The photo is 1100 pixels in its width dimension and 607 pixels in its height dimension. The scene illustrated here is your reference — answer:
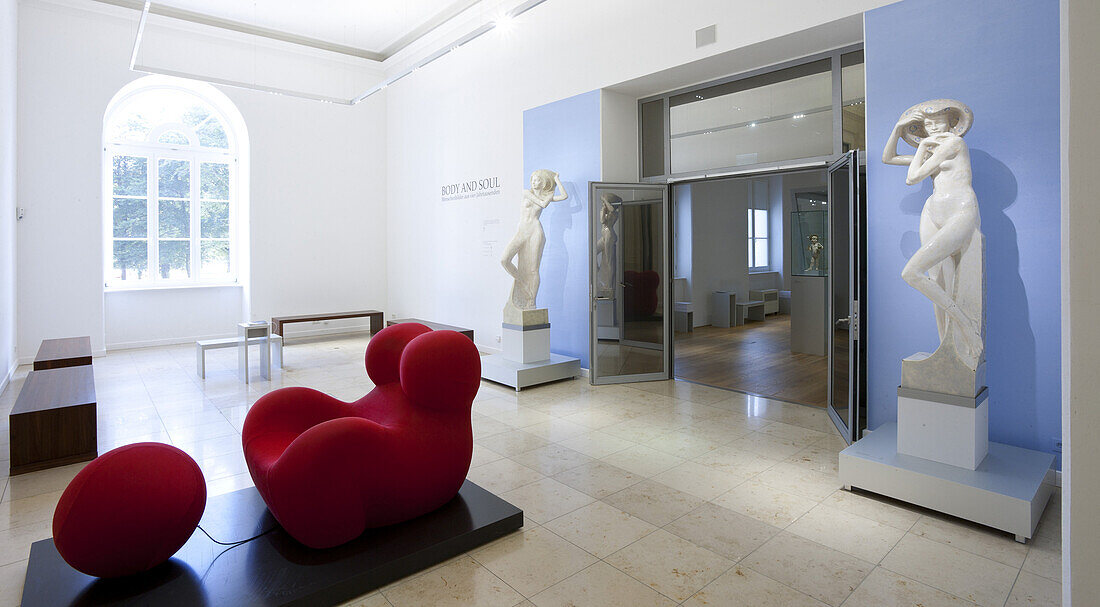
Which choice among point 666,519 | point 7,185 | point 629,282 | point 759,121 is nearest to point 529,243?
point 629,282

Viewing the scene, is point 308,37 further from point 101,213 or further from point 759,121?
point 759,121

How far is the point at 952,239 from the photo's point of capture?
3305 mm

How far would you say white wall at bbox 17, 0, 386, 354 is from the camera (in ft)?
24.9

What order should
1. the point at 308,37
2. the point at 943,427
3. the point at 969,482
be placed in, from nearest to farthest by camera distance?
the point at 969,482
the point at 943,427
the point at 308,37

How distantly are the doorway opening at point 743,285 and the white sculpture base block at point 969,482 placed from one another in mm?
3435

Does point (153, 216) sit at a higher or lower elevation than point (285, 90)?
lower

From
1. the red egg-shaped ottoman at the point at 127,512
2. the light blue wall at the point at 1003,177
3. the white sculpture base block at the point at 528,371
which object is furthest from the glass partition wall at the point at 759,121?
the red egg-shaped ottoman at the point at 127,512

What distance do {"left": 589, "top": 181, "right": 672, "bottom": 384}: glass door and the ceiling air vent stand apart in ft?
4.78

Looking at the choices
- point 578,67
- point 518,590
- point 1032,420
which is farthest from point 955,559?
point 578,67

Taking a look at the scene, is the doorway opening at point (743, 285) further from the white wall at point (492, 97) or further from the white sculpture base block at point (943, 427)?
the white sculpture base block at point (943, 427)

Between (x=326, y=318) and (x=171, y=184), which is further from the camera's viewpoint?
(x=326, y=318)

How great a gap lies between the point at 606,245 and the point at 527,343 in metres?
1.36

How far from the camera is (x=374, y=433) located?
8.34 ft

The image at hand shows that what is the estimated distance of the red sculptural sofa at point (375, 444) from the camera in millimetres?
2410
